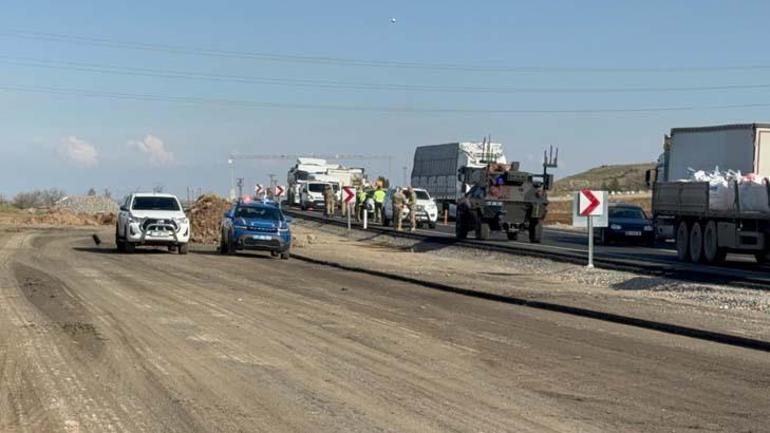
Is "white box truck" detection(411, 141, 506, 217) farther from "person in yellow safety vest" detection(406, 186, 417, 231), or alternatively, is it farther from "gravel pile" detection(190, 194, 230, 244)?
"gravel pile" detection(190, 194, 230, 244)

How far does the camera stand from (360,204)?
2074 inches

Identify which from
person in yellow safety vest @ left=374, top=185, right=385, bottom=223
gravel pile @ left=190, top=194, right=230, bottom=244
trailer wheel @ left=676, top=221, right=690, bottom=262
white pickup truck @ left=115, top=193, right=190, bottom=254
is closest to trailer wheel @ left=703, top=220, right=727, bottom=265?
trailer wheel @ left=676, top=221, right=690, bottom=262

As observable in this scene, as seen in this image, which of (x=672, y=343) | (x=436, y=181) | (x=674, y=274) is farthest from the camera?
(x=436, y=181)

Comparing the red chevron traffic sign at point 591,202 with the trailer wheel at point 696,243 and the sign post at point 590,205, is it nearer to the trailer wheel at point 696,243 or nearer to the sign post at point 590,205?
the sign post at point 590,205

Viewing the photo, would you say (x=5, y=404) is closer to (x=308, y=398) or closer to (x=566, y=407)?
(x=308, y=398)

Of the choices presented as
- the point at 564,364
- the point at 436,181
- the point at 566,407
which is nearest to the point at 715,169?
the point at 564,364

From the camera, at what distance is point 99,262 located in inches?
1101

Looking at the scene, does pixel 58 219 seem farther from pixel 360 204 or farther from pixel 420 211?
pixel 420 211

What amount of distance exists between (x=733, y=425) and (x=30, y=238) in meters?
36.7

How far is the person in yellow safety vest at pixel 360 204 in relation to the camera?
5184 cm

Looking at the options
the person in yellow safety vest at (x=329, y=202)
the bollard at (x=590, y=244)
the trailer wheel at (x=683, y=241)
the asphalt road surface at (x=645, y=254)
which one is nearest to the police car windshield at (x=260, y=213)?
the asphalt road surface at (x=645, y=254)

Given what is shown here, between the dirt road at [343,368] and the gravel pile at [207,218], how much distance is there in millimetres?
22085

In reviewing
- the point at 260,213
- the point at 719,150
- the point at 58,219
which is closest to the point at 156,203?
the point at 260,213

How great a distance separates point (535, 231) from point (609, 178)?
130671mm
